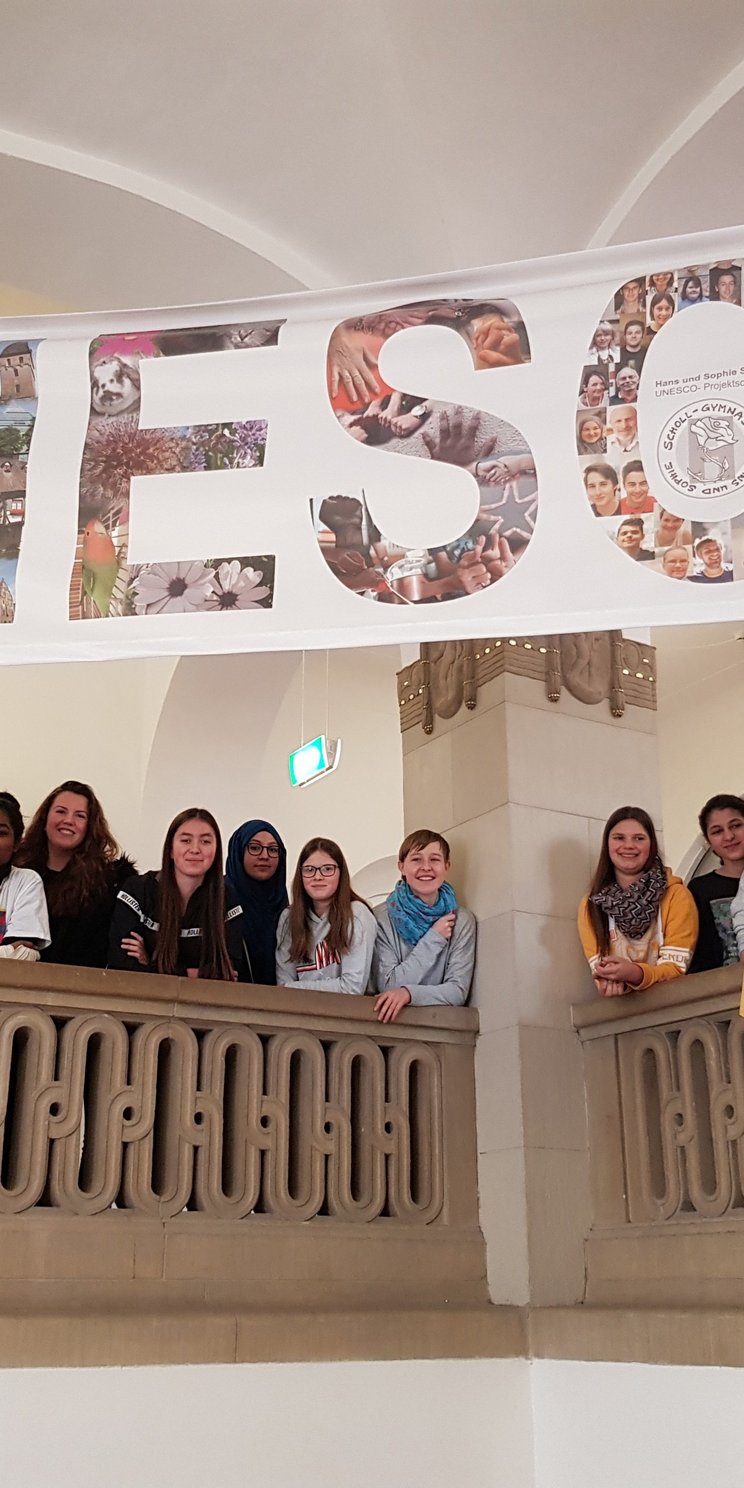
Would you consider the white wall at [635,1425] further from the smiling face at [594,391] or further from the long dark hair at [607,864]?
the smiling face at [594,391]

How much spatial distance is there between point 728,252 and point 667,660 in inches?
345

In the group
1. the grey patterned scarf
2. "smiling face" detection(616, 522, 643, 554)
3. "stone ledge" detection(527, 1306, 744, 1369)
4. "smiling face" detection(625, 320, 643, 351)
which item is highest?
"smiling face" detection(625, 320, 643, 351)

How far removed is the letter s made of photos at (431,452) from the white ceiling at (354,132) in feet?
11.8

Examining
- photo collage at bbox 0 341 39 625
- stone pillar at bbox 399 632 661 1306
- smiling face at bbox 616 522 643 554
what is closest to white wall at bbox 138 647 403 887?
stone pillar at bbox 399 632 661 1306

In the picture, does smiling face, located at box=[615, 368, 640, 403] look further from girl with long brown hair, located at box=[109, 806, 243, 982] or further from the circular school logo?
girl with long brown hair, located at box=[109, 806, 243, 982]

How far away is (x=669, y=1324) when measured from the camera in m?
4.93

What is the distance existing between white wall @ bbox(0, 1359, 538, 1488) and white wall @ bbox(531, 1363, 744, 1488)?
13 cm

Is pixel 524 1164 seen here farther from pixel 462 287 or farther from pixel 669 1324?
pixel 462 287

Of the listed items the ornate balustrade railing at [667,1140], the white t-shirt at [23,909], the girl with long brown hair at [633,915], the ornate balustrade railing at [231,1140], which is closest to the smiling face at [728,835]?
the girl with long brown hair at [633,915]

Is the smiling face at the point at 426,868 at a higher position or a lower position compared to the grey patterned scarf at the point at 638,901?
higher

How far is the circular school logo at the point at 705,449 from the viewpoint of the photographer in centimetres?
327

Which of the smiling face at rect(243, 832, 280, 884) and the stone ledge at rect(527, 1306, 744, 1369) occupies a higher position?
the smiling face at rect(243, 832, 280, 884)

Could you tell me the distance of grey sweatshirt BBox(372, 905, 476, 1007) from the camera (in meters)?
6.04

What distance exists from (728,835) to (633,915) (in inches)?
19.2
